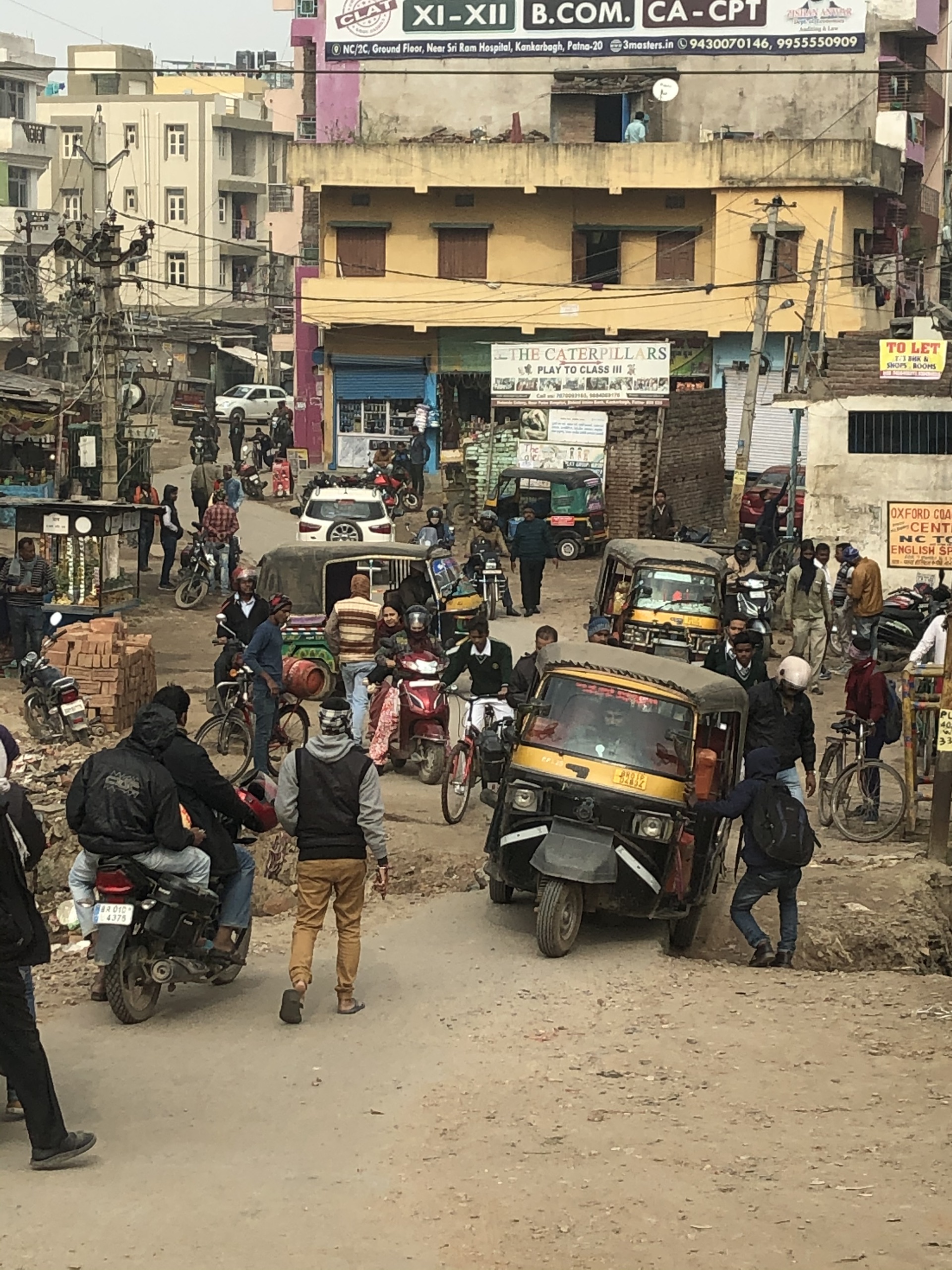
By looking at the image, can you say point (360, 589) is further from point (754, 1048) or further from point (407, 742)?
point (754, 1048)

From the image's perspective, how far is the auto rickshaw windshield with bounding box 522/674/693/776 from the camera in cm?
1130


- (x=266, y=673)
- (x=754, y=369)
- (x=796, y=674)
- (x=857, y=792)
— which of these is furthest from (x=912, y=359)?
(x=796, y=674)

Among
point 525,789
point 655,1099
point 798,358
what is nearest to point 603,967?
point 525,789

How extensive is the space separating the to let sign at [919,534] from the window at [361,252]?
28522 mm

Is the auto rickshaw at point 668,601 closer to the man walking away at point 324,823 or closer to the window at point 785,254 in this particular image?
the man walking away at point 324,823

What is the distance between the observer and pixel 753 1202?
6809mm

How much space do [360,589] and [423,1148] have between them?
1019 cm

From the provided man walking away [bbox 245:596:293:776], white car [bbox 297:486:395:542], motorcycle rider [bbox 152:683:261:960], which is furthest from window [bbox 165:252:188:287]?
motorcycle rider [bbox 152:683:261:960]

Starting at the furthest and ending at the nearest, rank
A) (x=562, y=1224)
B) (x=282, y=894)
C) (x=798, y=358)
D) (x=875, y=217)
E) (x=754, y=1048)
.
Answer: (x=875, y=217) < (x=798, y=358) < (x=282, y=894) < (x=754, y=1048) < (x=562, y=1224)

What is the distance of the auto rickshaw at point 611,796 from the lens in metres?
10.9

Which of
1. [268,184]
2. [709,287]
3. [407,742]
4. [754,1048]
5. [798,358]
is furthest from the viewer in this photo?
[268,184]

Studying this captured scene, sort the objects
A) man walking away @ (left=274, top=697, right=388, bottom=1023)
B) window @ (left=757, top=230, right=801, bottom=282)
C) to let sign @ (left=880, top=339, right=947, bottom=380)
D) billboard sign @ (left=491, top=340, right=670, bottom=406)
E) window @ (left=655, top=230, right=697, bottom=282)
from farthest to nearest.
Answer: window @ (left=655, top=230, right=697, bottom=282)
window @ (left=757, top=230, right=801, bottom=282)
billboard sign @ (left=491, top=340, right=670, bottom=406)
to let sign @ (left=880, top=339, right=947, bottom=380)
man walking away @ (left=274, top=697, right=388, bottom=1023)

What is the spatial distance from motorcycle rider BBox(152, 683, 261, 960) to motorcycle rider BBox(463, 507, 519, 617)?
58.7 ft

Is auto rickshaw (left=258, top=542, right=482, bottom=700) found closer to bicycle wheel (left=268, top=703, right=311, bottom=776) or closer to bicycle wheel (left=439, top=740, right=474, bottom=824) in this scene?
bicycle wheel (left=268, top=703, right=311, bottom=776)
